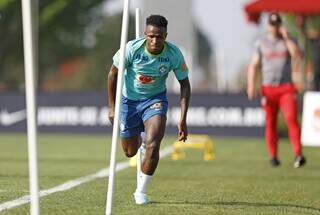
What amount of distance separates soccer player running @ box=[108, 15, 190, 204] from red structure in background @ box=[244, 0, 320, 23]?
1273cm

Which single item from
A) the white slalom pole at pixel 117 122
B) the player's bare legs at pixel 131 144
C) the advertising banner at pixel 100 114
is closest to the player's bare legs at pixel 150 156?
the player's bare legs at pixel 131 144

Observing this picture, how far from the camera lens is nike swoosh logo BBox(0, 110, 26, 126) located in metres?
26.7

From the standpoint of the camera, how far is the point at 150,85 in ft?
32.3

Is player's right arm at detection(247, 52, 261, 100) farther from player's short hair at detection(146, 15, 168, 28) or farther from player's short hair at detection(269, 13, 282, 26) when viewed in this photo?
player's short hair at detection(146, 15, 168, 28)

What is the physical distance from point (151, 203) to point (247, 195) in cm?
160

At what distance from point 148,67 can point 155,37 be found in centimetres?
44

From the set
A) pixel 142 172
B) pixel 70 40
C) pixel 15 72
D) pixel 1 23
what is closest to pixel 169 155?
pixel 142 172

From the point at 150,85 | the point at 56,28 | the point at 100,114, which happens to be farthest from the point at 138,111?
the point at 56,28

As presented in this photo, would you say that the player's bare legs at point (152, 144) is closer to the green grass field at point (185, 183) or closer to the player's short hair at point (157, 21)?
the green grass field at point (185, 183)

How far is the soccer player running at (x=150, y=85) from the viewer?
30.9 ft

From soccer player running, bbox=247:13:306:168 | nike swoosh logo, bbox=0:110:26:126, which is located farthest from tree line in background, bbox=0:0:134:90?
soccer player running, bbox=247:13:306:168

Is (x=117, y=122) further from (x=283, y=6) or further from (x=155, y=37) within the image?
(x=283, y=6)

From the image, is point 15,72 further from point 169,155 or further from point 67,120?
point 169,155

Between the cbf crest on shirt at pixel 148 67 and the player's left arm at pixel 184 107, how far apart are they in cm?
9
